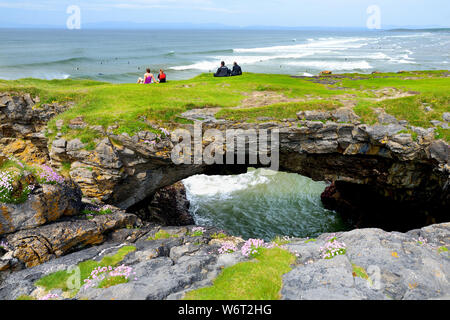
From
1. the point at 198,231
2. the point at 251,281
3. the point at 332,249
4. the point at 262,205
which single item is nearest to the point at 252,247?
the point at 251,281

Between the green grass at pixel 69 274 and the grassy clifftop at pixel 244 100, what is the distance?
23.8 ft

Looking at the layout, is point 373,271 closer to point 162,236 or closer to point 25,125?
point 162,236

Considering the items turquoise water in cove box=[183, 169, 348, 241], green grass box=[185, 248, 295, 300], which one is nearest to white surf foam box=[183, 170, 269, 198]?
turquoise water in cove box=[183, 169, 348, 241]

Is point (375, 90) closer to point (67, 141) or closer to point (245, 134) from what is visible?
point (245, 134)

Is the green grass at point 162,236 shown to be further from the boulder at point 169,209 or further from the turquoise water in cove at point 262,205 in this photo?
the turquoise water in cove at point 262,205

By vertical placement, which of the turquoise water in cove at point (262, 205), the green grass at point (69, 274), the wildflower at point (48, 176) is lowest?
the turquoise water in cove at point (262, 205)

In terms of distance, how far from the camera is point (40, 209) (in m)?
11.0

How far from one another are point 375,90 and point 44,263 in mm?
22129

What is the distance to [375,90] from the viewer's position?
2048 centimetres

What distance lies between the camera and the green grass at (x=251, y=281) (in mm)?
7125

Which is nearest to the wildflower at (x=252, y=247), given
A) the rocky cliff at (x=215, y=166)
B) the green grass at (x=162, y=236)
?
the green grass at (x=162, y=236)

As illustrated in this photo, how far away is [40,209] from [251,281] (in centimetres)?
873
